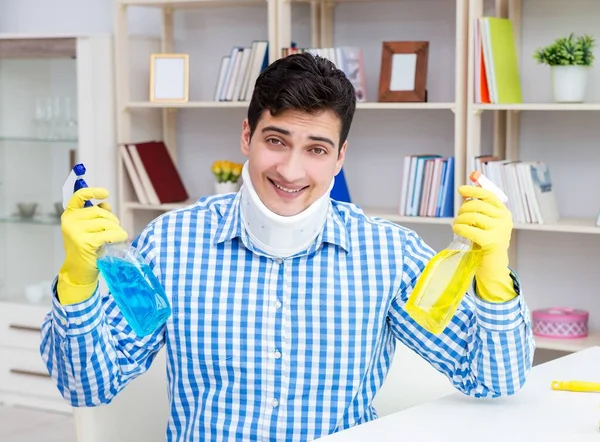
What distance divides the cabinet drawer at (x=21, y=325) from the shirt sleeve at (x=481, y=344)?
2.52m

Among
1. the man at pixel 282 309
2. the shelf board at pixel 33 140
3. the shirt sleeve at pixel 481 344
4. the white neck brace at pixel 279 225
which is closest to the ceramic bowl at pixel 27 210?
the shelf board at pixel 33 140

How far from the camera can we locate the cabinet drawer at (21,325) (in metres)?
3.93

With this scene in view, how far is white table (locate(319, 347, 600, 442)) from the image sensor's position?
4.58 ft

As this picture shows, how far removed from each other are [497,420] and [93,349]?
0.65 metres

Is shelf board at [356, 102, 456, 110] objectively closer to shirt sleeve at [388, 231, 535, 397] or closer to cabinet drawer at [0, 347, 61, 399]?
shirt sleeve at [388, 231, 535, 397]

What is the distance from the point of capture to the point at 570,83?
10.0 ft

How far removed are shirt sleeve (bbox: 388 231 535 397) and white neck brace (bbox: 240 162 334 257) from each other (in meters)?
0.20

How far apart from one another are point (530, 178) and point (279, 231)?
1617 millimetres

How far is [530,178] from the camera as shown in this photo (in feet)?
10.2

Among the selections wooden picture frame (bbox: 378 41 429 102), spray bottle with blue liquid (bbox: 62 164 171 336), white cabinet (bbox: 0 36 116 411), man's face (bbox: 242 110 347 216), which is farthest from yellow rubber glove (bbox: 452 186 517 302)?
white cabinet (bbox: 0 36 116 411)

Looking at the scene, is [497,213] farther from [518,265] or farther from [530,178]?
[518,265]

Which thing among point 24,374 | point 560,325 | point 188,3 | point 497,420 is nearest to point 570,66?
point 560,325

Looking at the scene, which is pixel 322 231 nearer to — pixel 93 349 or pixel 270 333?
pixel 270 333

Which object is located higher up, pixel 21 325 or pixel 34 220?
pixel 34 220
